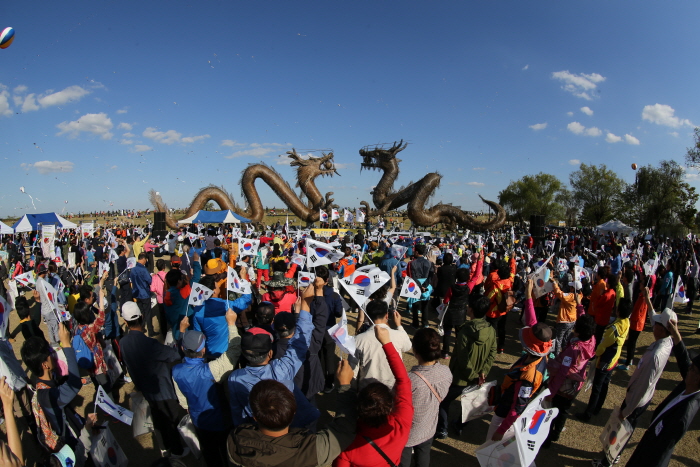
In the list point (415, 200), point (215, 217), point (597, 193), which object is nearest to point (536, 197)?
point (597, 193)

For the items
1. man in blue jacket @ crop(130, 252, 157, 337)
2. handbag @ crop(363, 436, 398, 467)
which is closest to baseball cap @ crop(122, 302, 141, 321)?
handbag @ crop(363, 436, 398, 467)

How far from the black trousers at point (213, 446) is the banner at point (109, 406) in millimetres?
727

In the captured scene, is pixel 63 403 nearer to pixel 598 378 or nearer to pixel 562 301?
pixel 598 378

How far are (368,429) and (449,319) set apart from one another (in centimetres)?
378

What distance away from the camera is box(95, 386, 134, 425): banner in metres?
2.93

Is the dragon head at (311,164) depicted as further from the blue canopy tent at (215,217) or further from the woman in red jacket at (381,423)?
the woman in red jacket at (381,423)

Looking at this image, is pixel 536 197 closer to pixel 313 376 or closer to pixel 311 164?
pixel 311 164

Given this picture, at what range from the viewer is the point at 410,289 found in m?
5.98

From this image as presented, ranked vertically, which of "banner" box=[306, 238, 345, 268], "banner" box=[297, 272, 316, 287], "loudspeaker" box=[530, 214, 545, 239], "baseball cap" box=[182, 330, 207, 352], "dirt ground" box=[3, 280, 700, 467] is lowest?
"dirt ground" box=[3, 280, 700, 467]

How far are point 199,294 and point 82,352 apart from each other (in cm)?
149

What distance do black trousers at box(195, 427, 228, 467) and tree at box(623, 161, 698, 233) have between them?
39779 millimetres

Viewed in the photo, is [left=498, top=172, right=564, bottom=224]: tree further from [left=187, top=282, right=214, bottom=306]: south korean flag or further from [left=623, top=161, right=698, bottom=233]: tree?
[left=187, top=282, right=214, bottom=306]: south korean flag

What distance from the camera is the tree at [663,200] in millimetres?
30594

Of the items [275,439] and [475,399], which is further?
[475,399]
